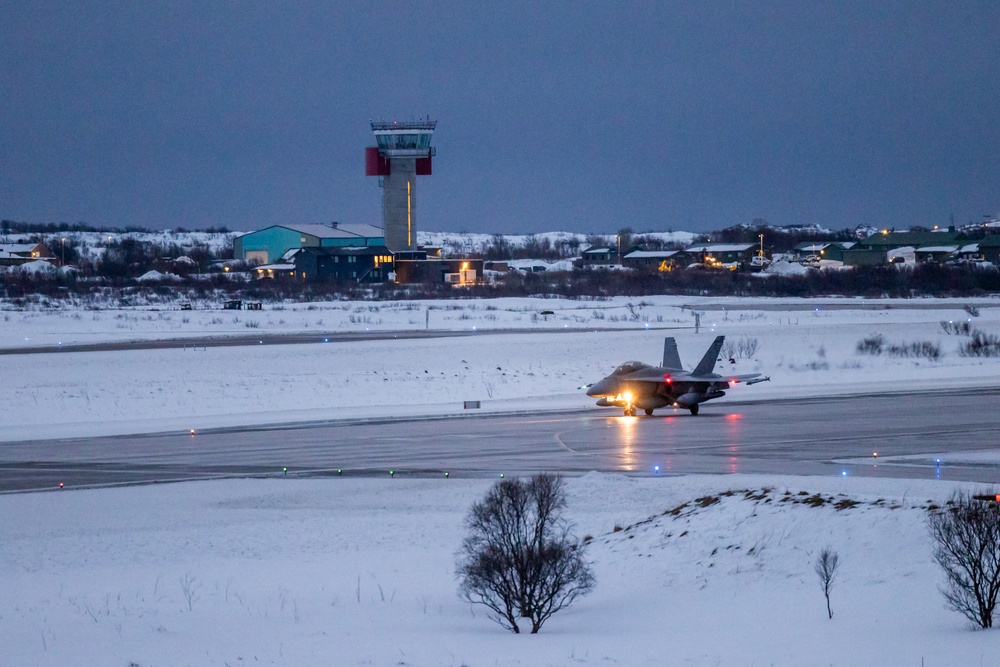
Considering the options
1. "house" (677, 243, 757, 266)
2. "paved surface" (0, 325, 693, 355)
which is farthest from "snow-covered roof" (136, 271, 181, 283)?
"house" (677, 243, 757, 266)

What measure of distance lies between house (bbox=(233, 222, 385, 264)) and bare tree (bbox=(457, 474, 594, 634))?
399 feet

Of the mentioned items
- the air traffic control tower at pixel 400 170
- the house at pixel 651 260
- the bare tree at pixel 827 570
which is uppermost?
the air traffic control tower at pixel 400 170

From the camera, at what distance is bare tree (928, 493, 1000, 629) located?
30.8 feet

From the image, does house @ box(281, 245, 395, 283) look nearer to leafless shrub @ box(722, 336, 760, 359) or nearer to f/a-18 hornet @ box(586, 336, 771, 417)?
leafless shrub @ box(722, 336, 760, 359)

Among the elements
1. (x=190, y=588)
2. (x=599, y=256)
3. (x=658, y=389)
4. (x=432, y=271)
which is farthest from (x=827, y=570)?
(x=599, y=256)

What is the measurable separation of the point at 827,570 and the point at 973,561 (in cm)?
164

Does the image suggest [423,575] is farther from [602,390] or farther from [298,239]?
[298,239]

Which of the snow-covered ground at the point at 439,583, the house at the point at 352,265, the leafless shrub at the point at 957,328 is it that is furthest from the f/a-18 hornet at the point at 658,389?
the house at the point at 352,265

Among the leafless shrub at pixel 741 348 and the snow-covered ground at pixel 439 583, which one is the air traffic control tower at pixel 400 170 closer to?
the leafless shrub at pixel 741 348

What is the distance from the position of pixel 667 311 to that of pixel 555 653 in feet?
206

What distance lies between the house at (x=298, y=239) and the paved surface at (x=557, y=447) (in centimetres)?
10381

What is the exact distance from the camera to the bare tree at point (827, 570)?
10.3 m

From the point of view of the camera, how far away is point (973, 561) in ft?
31.0

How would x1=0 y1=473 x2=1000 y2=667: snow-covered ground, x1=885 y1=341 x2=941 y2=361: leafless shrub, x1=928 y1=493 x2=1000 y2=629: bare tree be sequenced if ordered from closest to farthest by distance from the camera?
x1=928 y1=493 x2=1000 y2=629: bare tree → x1=0 y1=473 x2=1000 y2=667: snow-covered ground → x1=885 y1=341 x2=941 y2=361: leafless shrub
